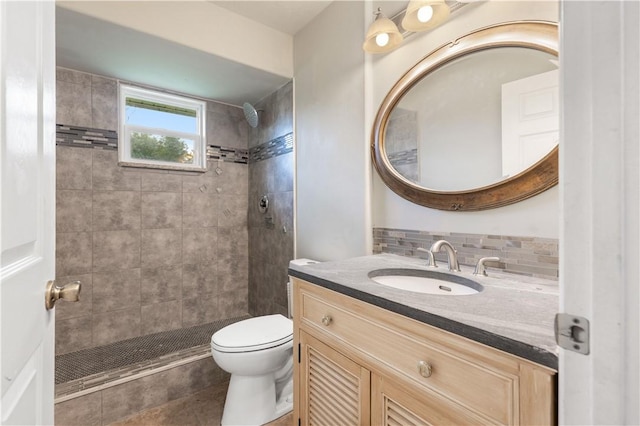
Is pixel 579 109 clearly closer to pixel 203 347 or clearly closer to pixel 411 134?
pixel 411 134

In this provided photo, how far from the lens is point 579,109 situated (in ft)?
1.22

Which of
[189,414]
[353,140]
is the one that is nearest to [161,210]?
[189,414]

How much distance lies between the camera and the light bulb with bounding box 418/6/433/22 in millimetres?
1268

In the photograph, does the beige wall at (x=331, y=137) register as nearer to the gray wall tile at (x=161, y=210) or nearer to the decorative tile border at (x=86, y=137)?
the gray wall tile at (x=161, y=210)

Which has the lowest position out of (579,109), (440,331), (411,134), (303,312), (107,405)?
(107,405)

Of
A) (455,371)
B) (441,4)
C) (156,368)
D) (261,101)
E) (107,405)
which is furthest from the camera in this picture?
(261,101)

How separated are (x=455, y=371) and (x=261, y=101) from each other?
256 centimetres

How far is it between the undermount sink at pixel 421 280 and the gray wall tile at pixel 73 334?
2270mm

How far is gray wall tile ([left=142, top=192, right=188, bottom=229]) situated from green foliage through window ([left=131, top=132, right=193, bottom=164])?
310 mm

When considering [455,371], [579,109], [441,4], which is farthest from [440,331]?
[441,4]

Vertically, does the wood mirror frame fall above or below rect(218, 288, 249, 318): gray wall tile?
above

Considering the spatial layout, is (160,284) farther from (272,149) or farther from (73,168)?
(272,149)

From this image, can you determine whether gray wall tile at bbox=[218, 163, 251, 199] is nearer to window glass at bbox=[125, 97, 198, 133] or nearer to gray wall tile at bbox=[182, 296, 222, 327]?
window glass at bbox=[125, 97, 198, 133]

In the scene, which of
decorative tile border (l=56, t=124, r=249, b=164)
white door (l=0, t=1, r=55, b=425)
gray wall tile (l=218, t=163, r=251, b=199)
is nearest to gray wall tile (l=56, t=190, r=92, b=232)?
decorative tile border (l=56, t=124, r=249, b=164)
